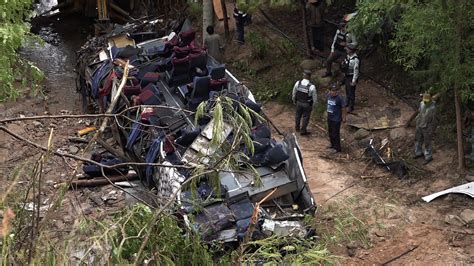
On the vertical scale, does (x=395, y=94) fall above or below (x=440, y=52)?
below

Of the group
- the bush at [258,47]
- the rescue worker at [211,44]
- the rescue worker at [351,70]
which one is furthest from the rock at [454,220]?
the rescue worker at [211,44]

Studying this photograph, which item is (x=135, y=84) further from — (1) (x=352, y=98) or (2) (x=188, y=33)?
(1) (x=352, y=98)

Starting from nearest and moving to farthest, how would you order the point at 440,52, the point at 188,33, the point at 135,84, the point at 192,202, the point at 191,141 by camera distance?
the point at 192,202 → the point at 191,141 → the point at 440,52 → the point at 135,84 → the point at 188,33

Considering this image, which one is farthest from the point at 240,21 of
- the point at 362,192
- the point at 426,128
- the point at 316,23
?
the point at 362,192

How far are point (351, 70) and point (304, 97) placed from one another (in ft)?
4.13

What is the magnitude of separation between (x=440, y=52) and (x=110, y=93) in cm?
631

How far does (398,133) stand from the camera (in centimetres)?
1126

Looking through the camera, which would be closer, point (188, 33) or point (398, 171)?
point (398, 171)

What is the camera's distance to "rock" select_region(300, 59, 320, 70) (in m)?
14.0

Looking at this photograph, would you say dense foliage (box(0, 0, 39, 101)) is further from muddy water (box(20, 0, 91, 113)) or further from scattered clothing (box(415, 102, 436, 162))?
scattered clothing (box(415, 102, 436, 162))

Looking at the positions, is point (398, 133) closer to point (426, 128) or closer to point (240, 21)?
point (426, 128)

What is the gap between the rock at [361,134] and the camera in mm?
11523

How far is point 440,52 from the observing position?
964cm

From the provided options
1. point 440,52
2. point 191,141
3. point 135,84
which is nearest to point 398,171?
point 440,52
